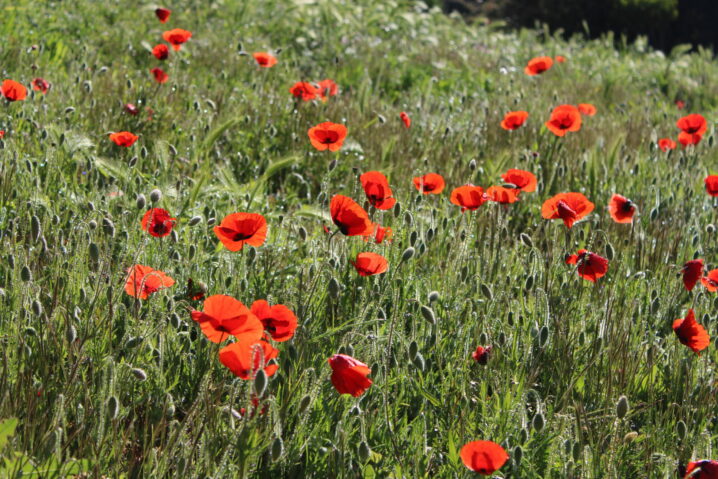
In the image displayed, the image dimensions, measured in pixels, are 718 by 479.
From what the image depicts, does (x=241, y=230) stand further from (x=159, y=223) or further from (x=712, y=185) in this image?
(x=712, y=185)

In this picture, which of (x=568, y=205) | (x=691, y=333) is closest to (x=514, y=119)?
(x=568, y=205)

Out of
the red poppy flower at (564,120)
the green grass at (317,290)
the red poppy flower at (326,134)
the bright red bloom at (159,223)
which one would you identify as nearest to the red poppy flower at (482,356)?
the green grass at (317,290)

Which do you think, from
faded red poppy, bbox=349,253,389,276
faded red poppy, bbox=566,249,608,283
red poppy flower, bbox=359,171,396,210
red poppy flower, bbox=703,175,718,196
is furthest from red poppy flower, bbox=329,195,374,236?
red poppy flower, bbox=703,175,718,196

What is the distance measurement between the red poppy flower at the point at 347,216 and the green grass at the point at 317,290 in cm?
14

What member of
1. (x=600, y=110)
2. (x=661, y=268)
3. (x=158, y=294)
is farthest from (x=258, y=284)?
(x=600, y=110)

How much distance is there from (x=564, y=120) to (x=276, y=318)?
2.18m

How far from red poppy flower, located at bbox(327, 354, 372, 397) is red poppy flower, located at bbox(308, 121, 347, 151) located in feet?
4.29

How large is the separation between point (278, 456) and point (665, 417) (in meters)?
1.16

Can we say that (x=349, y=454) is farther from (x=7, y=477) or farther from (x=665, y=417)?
(x=665, y=417)

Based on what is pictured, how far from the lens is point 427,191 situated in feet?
8.91

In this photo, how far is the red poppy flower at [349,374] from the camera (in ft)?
5.13

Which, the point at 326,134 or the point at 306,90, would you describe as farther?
the point at 306,90

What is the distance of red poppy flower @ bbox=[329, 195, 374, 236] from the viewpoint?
198cm

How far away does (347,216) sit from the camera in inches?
78.0
